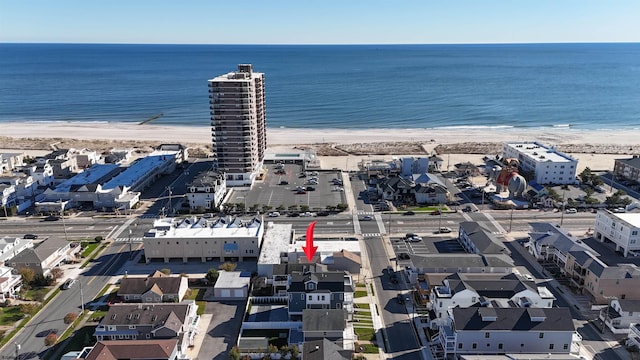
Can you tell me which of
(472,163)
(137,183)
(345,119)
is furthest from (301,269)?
(345,119)

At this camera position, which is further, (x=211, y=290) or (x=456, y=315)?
(x=211, y=290)

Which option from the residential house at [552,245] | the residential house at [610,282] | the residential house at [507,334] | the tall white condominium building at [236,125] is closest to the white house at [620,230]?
the residential house at [552,245]

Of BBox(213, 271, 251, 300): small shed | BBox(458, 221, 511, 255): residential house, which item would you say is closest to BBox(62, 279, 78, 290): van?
BBox(213, 271, 251, 300): small shed

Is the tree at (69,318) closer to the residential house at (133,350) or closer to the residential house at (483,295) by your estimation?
the residential house at (133,350)

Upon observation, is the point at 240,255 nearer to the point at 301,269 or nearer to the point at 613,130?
the point at 301,269

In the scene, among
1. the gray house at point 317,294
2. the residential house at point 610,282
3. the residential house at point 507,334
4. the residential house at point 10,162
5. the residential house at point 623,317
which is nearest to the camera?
the residential house at point 507,334

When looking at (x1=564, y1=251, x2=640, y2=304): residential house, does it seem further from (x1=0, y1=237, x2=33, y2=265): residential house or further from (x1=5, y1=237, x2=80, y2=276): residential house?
(x1=0, y1=237, x2=33, y2=265): residential house

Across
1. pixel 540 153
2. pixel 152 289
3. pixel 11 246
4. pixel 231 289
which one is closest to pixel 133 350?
pixel 152 289
